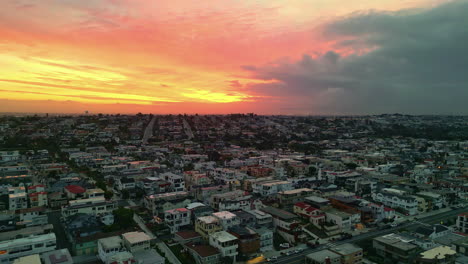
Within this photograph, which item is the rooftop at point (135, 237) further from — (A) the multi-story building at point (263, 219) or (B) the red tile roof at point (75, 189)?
(B) the red tile roof at point (75, 189)

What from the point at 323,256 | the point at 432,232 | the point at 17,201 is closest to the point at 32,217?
the point at 17,201

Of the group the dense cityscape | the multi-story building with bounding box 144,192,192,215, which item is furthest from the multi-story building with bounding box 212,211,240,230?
the multi-story building with bounding box 144,192,192,215

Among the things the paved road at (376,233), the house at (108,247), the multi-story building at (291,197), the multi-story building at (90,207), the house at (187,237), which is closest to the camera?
the house at (108,247)

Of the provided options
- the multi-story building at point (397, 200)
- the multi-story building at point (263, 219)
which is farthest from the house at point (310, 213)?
the multi-story building at point (397, 200)

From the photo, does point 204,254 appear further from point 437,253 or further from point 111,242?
point 437,253

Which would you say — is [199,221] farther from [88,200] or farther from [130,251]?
[88,200]

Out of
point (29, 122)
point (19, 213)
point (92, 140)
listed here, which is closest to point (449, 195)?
point (19, 213)

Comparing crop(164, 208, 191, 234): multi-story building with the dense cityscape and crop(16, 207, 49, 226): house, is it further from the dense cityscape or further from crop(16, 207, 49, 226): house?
crop(16, 207, 49, 226): house
